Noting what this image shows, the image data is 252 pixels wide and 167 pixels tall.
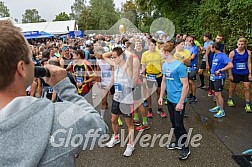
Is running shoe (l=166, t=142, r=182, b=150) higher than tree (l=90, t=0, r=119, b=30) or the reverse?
the reverse

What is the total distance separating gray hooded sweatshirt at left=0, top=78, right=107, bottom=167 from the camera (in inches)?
34.4

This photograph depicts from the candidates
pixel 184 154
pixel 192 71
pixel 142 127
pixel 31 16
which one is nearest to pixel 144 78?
pixel 192 71

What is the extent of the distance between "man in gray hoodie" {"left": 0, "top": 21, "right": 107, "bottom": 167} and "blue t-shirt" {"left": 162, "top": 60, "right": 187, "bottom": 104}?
274cm

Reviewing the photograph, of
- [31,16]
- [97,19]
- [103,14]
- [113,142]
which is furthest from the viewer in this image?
[31,16]

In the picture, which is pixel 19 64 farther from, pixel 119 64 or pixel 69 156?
pixel 119 64

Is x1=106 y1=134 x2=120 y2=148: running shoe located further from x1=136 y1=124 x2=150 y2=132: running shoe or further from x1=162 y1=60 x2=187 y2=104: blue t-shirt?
x1=162 y1=60 x2=187 y2=104: blue t-shirt

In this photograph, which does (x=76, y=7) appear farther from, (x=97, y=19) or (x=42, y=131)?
(x=42, y=131)

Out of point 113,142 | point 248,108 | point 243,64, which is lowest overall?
point 113,142

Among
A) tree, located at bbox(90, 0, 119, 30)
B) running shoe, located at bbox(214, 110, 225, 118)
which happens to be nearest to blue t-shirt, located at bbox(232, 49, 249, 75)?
running shoe, located at bbox(214, 110, 225, 118)

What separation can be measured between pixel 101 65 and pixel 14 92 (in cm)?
462

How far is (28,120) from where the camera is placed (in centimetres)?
90

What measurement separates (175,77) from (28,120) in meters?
3.01

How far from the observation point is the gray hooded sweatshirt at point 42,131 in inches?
34.4

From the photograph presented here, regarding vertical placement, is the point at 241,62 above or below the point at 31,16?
below
